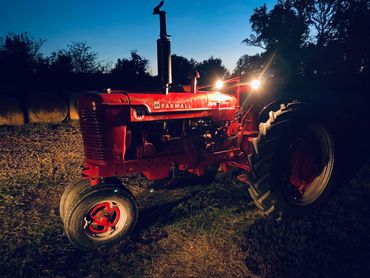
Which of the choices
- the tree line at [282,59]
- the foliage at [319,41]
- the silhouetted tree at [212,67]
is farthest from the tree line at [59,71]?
the silhouetted tree at [212,67]

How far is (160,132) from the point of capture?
3385 millimetres

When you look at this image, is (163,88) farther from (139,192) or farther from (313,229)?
(313,229)

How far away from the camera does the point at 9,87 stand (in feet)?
31.9

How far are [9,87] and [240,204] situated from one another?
987 cm

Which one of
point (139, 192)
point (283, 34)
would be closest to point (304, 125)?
point (139, 192)

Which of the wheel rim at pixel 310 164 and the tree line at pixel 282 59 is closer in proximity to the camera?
the wheel rim at pixel 310 164

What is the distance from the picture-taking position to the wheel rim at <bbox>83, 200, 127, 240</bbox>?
2.98 metres

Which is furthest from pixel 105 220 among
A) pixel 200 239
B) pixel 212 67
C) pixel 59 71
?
pixel 212 67

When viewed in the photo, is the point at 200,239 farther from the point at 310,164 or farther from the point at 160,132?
the point at 310,164

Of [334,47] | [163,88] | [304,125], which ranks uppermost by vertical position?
[334,47]

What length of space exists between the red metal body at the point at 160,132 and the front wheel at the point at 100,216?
0.24m

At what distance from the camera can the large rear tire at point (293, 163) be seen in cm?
→ 304

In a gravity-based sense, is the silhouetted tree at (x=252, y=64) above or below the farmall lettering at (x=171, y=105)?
above

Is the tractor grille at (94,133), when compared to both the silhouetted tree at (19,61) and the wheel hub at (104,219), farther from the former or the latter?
the silhouetted tree at (19,61)
